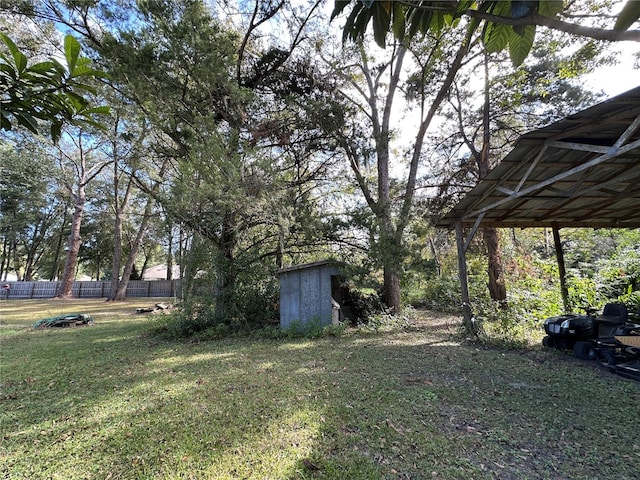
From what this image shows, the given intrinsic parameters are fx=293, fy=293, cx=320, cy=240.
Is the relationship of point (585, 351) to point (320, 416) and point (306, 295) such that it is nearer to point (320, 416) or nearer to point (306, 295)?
point (320, 416)

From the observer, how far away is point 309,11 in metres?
7.64

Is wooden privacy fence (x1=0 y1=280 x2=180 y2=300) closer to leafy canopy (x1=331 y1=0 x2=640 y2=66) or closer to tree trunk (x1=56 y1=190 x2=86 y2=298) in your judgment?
tree trunk (x1=56 y1=190 x2=86 y2=298)

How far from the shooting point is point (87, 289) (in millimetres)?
20578

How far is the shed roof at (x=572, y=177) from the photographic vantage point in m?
3.34

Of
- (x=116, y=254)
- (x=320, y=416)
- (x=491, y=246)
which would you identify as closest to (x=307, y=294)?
(x=320, y=416)

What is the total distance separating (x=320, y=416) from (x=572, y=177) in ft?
17.5

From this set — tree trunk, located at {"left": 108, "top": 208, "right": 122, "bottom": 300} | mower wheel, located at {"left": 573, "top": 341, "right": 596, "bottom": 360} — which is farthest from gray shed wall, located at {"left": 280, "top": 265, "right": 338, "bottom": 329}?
tree trunk, located at {"left": 108, "top": 208, "right": 122, "bottom": 300}

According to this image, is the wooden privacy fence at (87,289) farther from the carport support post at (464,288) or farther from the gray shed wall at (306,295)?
the carport support post at (464,288)

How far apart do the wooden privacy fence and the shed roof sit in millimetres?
18611

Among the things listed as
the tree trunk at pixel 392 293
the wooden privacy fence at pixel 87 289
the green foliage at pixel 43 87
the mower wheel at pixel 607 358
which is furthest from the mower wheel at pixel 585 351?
the wooden privacy fence at pixel 87 289

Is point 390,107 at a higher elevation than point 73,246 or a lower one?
higher

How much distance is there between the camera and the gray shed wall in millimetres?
7051

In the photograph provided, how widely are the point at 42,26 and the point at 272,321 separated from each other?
932cm

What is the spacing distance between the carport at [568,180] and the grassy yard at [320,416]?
258 cm
